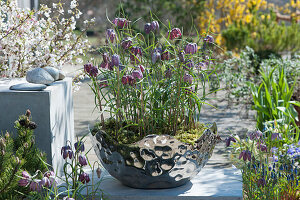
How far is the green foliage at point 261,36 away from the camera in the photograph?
852 cm

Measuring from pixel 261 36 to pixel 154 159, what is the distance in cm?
681

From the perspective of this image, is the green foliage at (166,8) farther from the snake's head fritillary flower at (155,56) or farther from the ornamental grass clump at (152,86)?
the snake's head fritillary flower at (155,56)

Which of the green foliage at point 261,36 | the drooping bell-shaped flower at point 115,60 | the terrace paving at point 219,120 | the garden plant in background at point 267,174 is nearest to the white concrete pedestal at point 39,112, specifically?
the drooping bell-shaped flower at point 115,60

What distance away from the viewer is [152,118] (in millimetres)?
2568

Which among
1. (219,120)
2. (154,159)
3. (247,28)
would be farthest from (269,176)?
(247,28)

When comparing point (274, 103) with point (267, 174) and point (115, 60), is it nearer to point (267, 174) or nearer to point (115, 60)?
point (267, 174)

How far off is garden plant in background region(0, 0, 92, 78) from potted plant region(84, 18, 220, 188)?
1171 mm

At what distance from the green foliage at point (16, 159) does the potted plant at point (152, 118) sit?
0.39 meters

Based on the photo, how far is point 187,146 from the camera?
96.9 inches

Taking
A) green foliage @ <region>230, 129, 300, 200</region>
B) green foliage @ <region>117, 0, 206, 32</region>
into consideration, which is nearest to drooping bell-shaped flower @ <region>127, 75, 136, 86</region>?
green foliage @ <region>230, 129, 300, 200</region>

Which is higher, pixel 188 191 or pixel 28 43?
pixel 28 43

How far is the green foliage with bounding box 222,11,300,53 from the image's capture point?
8.52 metres

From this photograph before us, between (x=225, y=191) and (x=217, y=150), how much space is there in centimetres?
173

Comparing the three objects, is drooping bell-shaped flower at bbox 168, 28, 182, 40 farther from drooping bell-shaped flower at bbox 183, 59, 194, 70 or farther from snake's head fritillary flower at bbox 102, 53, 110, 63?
snake's head fritillary flower at bbox 102, 53, 110, 63
